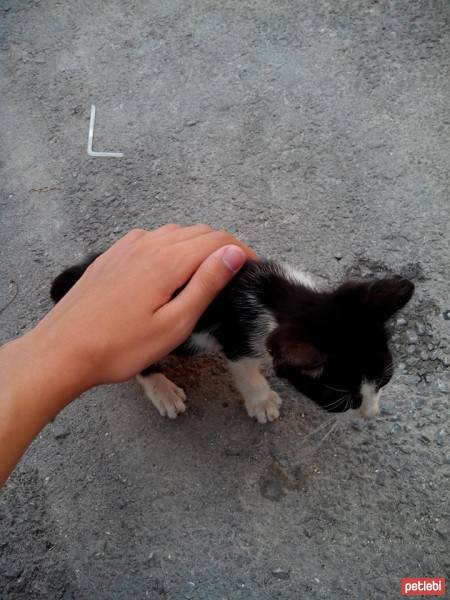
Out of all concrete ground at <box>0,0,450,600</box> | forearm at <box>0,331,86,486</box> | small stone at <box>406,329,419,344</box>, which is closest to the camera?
forearm at <box>0,331,86,486</box>

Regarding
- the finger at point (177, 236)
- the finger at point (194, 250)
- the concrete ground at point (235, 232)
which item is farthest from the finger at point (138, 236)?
the concrete ground at point (235, 232)

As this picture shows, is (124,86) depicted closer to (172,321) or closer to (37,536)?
(172,321)

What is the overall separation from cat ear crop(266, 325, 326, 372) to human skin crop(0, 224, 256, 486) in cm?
25

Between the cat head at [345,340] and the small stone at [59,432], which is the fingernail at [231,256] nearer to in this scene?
the cat head at [345,340]

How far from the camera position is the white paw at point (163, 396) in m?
2.13

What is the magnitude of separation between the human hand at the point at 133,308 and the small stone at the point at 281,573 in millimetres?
842

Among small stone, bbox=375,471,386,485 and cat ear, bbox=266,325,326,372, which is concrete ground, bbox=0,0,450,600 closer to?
small stone, bbox=375,471,386,485

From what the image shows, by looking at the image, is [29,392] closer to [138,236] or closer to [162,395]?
[138,236]

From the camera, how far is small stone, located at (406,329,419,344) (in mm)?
2104

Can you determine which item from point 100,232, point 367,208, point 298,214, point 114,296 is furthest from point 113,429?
point 367,208

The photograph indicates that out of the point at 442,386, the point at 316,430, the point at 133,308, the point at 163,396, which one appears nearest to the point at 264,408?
the point at 316,430

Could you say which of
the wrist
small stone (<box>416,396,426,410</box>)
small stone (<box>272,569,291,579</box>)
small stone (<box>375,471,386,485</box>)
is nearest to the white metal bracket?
the wrist

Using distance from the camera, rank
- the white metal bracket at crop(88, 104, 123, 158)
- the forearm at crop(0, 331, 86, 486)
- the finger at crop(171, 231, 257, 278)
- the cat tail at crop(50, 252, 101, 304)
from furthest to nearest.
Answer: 1. the white metal bracket at crop(88, 104, 123, 158)
2. the cat tail at crop(50, 252, 101, 304)
3. the finger at crop(171, 231, 257, 278)
4. the forearm at crop(0, 331, 86, 486)

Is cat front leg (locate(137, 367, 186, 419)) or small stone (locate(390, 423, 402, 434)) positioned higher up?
cat front leg (locate(137, 367, 186, 419))
